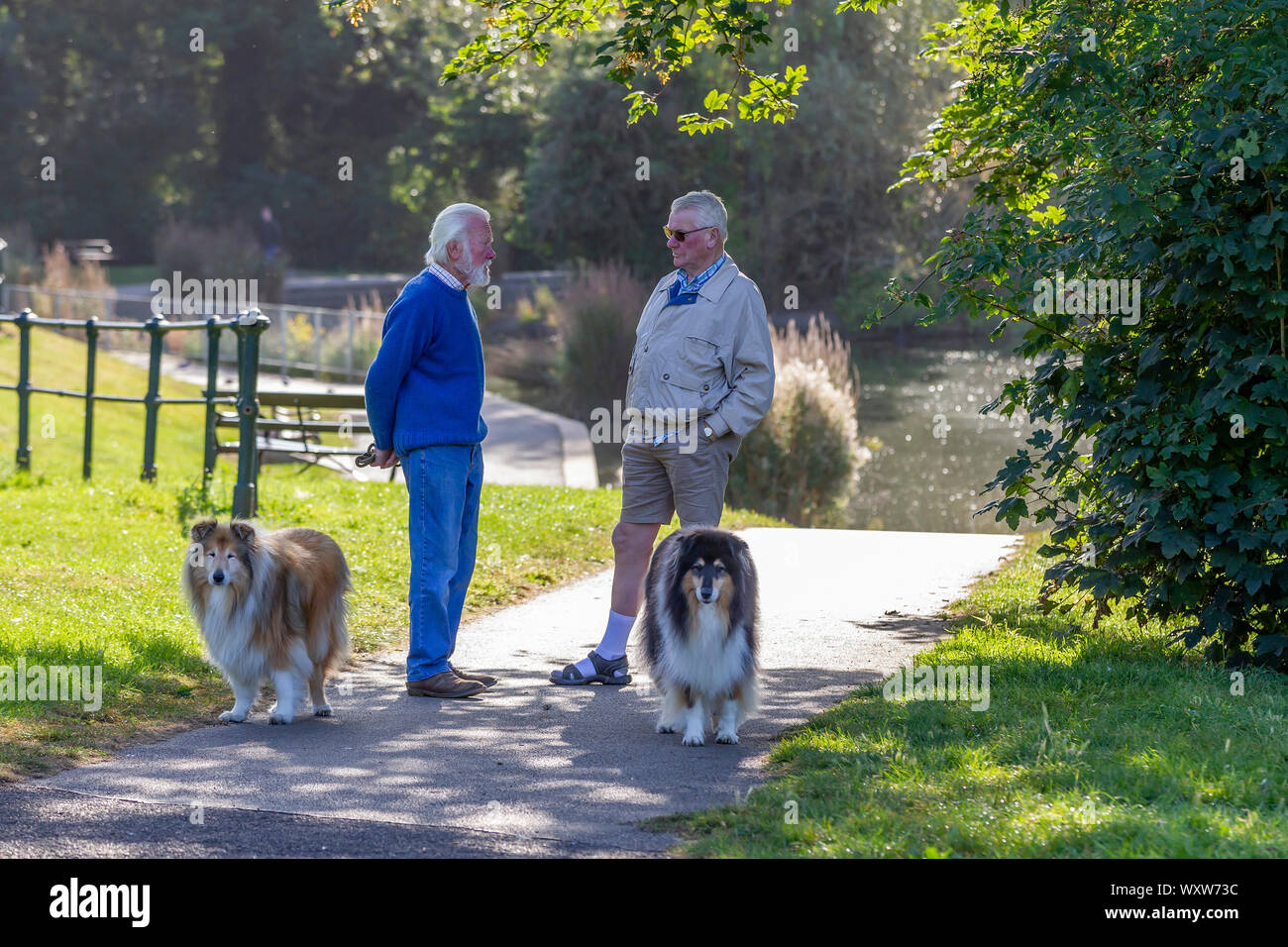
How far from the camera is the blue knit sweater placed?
21.0 feet

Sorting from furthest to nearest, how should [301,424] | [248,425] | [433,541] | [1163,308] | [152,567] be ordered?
[301,424] → [248,425] → [152,567] → [1163,308] → [433,541]

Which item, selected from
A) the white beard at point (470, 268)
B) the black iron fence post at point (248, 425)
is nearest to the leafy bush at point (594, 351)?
the black iron fence post at point (248, 425)

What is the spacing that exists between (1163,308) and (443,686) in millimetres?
4045

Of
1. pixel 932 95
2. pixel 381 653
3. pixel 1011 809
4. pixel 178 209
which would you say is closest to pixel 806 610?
pixel 381 653

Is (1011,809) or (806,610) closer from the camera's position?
(1011,809)

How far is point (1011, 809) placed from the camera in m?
4.50

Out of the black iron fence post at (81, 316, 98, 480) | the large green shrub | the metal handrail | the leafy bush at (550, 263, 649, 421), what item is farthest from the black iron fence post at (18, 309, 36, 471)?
the leafy bush at (550, 263, 649, 421)

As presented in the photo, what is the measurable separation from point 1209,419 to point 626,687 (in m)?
3.07

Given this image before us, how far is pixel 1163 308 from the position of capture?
7.07 meters

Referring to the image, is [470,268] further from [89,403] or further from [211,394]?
[89,403]

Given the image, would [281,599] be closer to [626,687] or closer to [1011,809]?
[626,687]

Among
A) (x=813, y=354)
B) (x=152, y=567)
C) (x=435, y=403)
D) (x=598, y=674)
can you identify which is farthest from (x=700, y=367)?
(x=813, y=354)

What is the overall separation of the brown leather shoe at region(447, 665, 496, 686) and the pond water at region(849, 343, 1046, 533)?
6.58m

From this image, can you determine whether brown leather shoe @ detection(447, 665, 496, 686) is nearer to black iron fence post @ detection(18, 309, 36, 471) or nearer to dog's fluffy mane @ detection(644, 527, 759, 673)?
dog's fluffy mane @ detection(644, 527, 759, 673)
